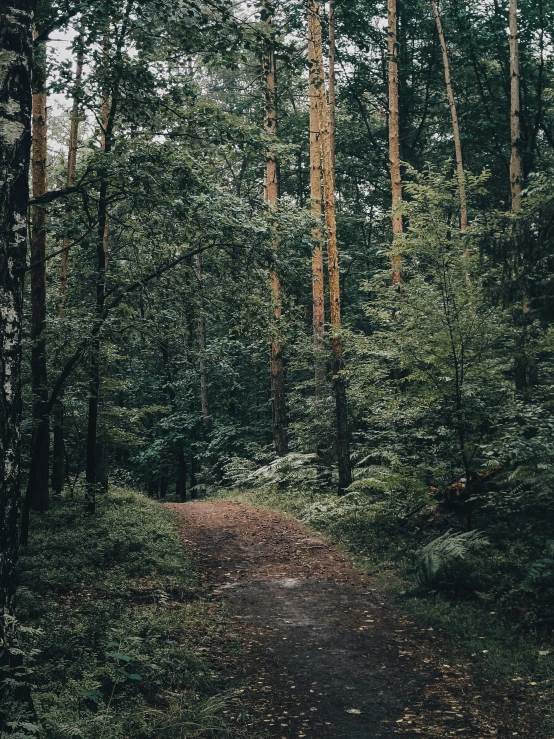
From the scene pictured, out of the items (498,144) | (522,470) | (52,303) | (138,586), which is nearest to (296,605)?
(138,586)

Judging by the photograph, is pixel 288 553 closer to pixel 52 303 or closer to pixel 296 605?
pixel 296 605

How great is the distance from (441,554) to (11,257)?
20.0ft

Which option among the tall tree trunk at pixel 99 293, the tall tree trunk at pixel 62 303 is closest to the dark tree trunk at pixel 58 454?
the tall tree trunk at pixel 62 303

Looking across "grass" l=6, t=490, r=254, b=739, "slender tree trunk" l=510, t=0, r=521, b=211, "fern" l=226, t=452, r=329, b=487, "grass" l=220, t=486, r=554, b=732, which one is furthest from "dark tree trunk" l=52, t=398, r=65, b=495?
"slender tree trunk" l=510, t=0, r=521, b=211

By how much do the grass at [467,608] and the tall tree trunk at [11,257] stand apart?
14.1 feet

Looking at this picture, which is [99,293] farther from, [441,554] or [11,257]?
[441,554]

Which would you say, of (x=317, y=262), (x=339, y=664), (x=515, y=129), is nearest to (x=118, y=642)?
(x=339, y=664)

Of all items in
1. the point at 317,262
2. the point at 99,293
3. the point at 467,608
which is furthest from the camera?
the point at 317,262

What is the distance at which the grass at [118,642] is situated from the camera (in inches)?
172

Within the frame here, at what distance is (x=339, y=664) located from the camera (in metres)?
5.85

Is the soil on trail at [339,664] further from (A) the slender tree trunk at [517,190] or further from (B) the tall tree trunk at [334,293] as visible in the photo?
(A) the slender tree trunk at [517,190]

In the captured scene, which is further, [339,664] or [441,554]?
[441,554]

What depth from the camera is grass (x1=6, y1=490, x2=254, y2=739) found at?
14.3ft

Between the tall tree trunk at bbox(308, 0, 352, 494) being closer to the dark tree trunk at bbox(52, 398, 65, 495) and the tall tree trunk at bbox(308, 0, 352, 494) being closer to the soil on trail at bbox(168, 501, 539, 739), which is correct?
the soil on trail at bbox(168, 501, 539, 739)
